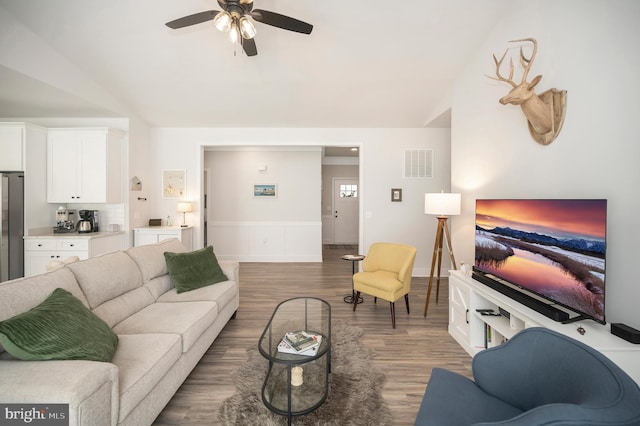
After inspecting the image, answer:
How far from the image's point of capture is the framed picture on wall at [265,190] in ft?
20.4

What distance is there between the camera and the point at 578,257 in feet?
5.43

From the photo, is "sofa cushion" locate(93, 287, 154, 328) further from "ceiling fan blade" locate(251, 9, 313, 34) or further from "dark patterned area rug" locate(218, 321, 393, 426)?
"ceiling fan blade" locate(251, 9, 313, 34)

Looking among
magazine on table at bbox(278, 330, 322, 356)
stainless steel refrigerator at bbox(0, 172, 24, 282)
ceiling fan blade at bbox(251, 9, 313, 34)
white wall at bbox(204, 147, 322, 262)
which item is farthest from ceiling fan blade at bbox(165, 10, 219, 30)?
white wall at bbox(204, 147, 322, 262)

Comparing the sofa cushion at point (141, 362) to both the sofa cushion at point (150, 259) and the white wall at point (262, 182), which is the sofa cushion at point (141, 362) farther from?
the white wall at point (262, 182)

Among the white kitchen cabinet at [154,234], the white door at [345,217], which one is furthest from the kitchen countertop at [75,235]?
the white door at [345,217]

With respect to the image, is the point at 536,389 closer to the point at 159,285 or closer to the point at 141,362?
the point at 141,362

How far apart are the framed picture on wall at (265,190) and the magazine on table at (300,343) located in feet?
14.9

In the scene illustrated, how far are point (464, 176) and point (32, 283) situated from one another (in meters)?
3.93

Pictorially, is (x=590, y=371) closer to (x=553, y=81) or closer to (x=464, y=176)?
(x=553, y=81)

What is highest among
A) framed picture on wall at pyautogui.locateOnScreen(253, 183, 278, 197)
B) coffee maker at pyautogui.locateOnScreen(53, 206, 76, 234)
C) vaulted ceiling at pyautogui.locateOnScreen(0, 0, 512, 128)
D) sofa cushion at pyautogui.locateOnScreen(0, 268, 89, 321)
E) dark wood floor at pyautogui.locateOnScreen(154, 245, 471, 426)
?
vaulted ceiling at pyautogui.locateOnScreen(0, 0, 512, 128)

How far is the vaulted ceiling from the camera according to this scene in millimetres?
2688

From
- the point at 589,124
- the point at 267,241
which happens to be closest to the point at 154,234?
the point at 267,241

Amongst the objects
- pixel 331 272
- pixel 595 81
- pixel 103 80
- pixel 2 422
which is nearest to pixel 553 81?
pixel 595 81

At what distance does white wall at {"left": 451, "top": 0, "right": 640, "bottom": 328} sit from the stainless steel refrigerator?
19.2 feet
